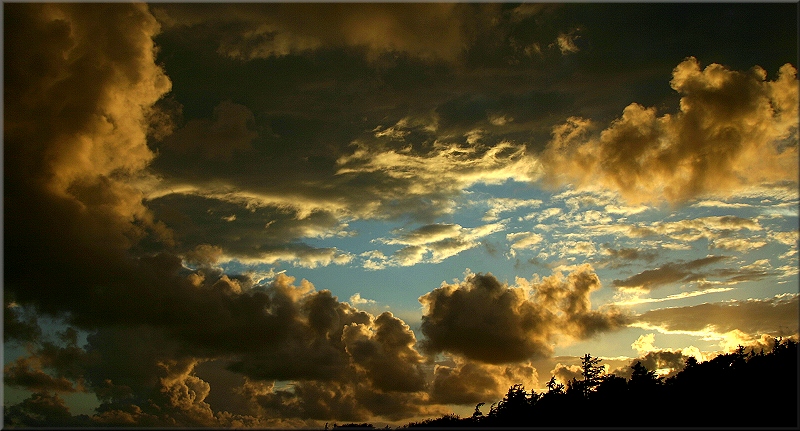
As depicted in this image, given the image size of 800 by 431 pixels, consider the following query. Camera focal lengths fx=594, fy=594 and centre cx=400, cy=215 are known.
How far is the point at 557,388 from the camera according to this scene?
189 m

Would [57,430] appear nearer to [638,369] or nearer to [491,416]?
[638,369]

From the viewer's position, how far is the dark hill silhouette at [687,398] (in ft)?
385

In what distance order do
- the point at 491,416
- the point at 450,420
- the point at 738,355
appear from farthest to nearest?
the point at 491,416 → the point at 450,420 → the point at 738,355

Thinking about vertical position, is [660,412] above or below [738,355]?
below

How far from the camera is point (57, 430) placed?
61281mm

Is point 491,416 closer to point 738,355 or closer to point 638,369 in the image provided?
point 638,369

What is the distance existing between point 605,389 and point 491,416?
1929 inches

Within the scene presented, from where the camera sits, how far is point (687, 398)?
438 ft

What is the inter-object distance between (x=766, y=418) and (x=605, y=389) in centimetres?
5196

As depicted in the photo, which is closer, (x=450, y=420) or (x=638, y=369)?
(x=638, y=369)

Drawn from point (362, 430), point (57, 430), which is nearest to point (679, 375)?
point (362, 430)

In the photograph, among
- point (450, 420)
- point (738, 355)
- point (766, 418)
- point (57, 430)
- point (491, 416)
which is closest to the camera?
point (57, 430)

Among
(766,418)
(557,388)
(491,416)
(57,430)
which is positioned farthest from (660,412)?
(57,430)

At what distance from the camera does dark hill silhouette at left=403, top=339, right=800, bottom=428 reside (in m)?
117
